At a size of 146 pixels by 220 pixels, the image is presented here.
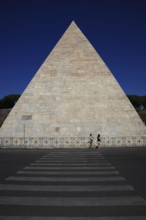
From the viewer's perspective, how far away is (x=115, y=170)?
8.90 m

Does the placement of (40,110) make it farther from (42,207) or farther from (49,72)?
(42,207)

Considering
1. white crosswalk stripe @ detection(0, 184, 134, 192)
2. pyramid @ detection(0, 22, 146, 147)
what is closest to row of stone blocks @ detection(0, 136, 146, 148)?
pyramid @ detection(0, 22, 146, 147)

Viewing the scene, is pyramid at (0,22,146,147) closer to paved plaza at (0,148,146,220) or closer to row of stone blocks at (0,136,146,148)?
row of stone blocks at (0,136,146,148)

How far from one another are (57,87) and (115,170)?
13.6m

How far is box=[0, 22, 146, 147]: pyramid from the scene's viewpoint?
805 inches

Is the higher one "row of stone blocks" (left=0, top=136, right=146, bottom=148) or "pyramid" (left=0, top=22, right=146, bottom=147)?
"pyramid" (left=0, top=22, right=146, bottom=147)

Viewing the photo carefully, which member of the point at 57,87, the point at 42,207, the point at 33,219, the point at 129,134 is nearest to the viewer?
the point at 33,219

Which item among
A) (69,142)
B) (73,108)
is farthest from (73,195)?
(73,108)

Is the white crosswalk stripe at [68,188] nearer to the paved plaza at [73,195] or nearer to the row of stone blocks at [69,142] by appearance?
the paved plaza at [73,195]

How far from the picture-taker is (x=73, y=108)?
832 inches

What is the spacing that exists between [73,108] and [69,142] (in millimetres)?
2570

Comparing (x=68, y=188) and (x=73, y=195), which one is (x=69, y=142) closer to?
(x=68, y=188)

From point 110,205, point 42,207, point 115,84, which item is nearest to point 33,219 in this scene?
point 42,207

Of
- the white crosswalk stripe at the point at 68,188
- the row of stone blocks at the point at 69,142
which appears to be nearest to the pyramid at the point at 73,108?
the row of stone blocks at the point at 69,142
